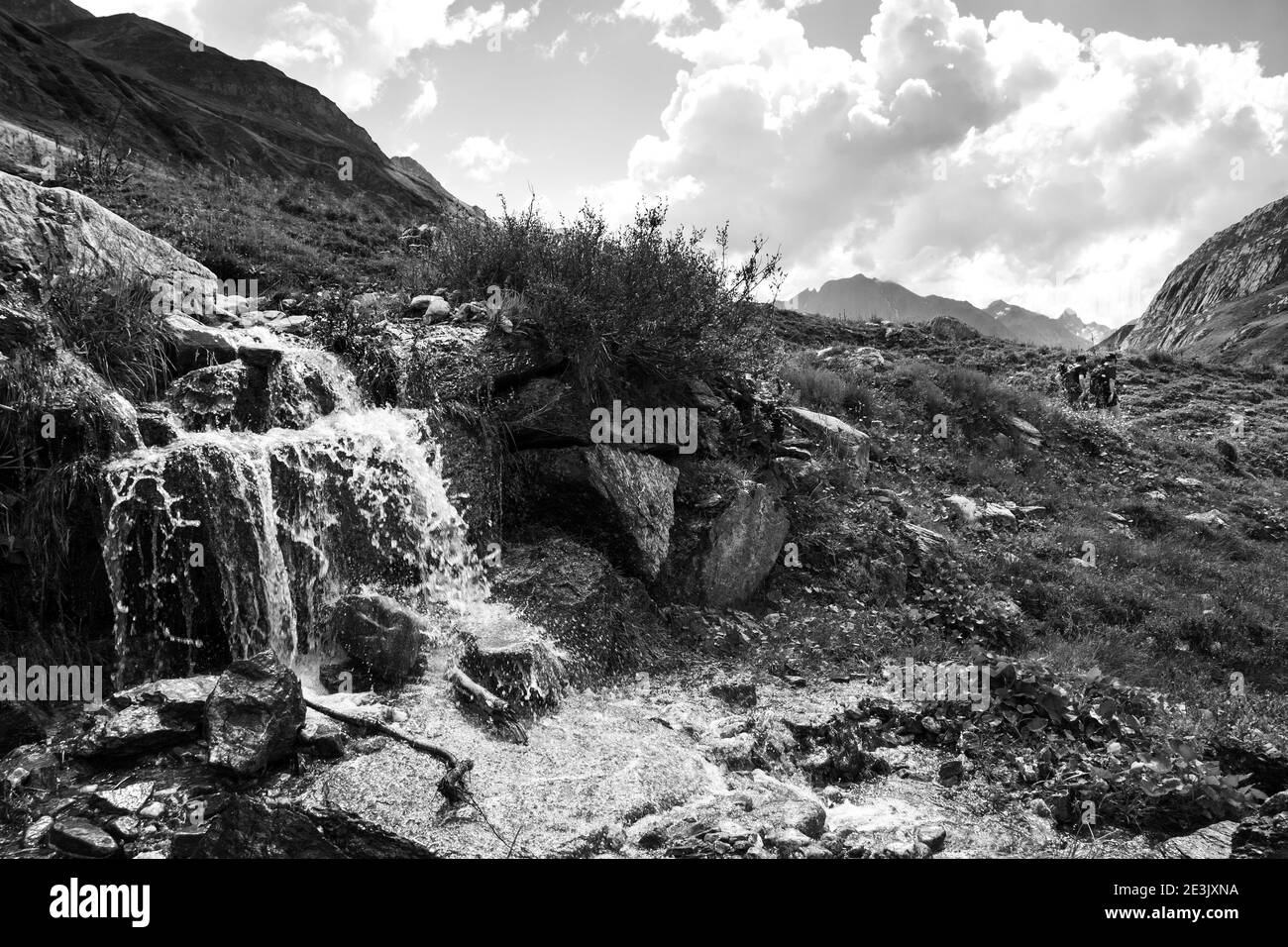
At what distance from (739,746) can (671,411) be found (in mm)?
4528

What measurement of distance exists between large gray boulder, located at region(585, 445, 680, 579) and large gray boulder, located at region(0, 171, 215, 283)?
16.6 ft

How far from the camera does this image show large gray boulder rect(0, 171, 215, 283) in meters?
6.26

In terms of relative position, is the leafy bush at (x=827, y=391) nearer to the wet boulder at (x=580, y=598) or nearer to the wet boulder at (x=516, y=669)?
the wet boulder at (x=580, y=598)

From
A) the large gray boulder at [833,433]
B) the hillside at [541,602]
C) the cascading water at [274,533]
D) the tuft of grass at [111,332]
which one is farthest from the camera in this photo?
the large gray boulder at [833,433]

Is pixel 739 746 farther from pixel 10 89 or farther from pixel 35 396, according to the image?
pixel 10 89

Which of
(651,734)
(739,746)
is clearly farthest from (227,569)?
(739,746)

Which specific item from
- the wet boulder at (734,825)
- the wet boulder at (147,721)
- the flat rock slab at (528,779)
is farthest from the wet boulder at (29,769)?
the wet boulder at (734,825)

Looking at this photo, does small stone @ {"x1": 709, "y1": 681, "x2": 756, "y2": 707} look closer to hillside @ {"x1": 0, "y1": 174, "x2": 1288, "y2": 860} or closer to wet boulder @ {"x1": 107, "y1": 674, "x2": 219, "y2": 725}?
hillside @ {"x1": 0, "y1": 174, "x2": 1288, "y2": 860}

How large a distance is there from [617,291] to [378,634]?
16.2 ft

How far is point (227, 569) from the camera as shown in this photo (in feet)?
17.7

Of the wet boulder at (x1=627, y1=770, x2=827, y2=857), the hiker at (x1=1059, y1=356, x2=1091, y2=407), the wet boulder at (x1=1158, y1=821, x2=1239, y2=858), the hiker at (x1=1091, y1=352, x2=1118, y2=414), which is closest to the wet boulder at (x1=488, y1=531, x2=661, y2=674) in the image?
the wet boulder at (x1=627, y1=770, x2=827, y2=857)

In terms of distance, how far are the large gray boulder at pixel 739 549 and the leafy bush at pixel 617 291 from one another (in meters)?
1.97

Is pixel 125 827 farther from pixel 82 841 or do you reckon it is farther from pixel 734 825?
pixel 734 825

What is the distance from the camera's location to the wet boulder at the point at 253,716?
4164 mm
